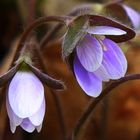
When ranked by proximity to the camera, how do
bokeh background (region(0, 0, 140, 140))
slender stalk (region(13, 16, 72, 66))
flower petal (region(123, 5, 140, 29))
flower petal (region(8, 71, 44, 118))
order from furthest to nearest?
bokeh background (region(0, 0, 140, 140)) → flower petal (region(123, 5, 140, 29)) → slender stalk (region(13, 16, 72, 66)) → flower petal (region(8, 71, 44, 118))

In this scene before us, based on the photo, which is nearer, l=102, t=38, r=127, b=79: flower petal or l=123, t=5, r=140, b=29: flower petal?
l=102, t=38, r=127, b=79: flower petal

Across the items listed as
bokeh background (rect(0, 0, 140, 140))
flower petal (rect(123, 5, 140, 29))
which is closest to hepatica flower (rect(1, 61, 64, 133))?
flower petal (rect(123, 5, 140, 29))

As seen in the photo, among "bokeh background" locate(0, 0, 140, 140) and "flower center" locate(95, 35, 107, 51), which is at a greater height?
"flower center" locate(95, 35, 107, 51)

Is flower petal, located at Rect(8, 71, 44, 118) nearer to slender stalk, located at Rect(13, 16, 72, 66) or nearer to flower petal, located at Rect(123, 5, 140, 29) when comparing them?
slender stalk, located at Rect(13, 16, 72, 66)

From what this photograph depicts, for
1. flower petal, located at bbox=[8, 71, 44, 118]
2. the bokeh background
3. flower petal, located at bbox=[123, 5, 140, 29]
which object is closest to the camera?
flower petal, located at bbox=[8, 71, 44, 118]

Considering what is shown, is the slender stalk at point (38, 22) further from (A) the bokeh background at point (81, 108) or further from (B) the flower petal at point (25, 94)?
(A) the bokeh background at point (81, 108)

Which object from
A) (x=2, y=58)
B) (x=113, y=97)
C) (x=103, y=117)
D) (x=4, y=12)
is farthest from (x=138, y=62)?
(x=4, y=12)

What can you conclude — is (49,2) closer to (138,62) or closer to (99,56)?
(138,62)
